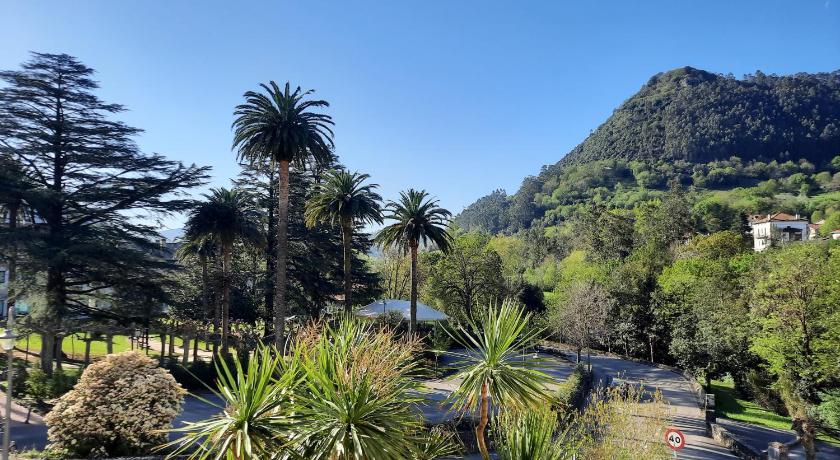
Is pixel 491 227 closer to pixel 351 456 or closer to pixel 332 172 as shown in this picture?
pixel 332 172

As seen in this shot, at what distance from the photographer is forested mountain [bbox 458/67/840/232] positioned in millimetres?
126000

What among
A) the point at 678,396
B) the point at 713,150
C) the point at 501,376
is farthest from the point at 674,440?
the point at 713,150

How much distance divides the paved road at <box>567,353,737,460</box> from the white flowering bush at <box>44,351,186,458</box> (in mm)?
11630

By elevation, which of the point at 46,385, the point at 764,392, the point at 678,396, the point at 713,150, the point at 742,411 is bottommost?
the point at 742,411

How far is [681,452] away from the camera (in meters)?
16.4

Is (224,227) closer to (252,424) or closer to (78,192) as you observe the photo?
(78,192)

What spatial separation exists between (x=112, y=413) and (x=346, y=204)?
16616 millimetres

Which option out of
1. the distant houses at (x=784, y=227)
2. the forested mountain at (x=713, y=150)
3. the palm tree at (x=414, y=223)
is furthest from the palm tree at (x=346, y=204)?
the forested mountain at (x=713, y=150)

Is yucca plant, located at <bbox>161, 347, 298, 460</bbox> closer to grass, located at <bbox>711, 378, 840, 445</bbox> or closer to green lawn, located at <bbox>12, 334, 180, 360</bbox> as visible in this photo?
grass, located at <bbox>711, 378, 840, 445</bbox>

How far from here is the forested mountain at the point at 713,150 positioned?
413 feet

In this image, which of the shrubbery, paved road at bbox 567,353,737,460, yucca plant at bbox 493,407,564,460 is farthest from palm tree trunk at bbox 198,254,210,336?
yucca plant at bbox 493,407,564,460

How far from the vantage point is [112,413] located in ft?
37.7

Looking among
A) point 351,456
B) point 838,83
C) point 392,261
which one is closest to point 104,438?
point 351,456

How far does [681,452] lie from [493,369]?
13.8 m
